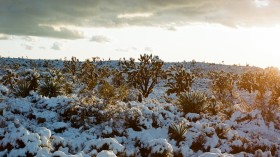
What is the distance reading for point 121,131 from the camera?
17.0 m

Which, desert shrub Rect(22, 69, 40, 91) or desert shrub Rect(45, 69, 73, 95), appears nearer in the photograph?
desert shrub Rect(45, 69, 73, 95)

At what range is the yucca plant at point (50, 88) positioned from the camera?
22312 millimetres

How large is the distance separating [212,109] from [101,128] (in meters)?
7.93

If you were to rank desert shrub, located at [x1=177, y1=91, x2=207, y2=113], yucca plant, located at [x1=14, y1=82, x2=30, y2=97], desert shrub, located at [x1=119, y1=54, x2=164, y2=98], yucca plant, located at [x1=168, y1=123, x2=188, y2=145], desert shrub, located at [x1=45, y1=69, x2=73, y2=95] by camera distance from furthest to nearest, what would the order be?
desert shrub, located at [x1=119, y1=54, x2=164, y2=98] < desert shrub, located at [x1=45, y1=69, x2=73, y2=95] < yucca plant, located at [x1=14, y1=82, x2=30, y2=97] < desert shrub, located at [x1=177, y1=91, x2=207, y2=113] < yucca plant, located at [x1=168, y1=123, x2=188, y2=145]

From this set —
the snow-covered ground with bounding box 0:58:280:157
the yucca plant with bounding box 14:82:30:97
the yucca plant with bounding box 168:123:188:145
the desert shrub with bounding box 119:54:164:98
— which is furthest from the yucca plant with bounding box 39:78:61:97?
the desert shrub with bounding box 119:54:164:98

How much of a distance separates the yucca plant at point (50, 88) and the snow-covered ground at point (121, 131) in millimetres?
1574

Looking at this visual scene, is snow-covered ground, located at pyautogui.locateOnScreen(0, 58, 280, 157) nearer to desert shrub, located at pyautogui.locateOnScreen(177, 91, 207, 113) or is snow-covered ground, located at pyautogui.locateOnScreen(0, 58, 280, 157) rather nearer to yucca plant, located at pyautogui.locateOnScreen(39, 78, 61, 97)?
desert shrub, located at pyautogui.locateOnScreen(177, 91, 207, 113)

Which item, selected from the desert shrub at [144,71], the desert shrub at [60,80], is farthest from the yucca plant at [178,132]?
the desert shrub at [144,71]

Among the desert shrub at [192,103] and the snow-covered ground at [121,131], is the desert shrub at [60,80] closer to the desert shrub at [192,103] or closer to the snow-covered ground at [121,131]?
the snow-covered ground at [121,131]

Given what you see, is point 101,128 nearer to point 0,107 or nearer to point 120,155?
A: point 120,155

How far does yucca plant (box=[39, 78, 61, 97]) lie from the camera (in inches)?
878

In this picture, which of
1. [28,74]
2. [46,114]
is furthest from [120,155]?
[28,74]

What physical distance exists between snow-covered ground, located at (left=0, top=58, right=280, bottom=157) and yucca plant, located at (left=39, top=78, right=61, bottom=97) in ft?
5.16

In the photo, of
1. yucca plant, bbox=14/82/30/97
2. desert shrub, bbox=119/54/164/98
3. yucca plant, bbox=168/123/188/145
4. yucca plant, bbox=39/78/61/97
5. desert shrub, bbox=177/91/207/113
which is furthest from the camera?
desert shrub, bbox=119/54/164/98
